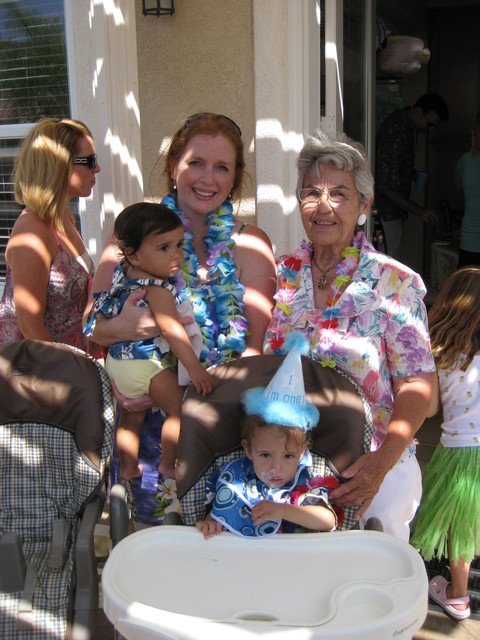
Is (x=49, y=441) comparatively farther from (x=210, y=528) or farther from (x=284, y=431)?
(x=284, y=431)

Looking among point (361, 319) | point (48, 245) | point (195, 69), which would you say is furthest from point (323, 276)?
point (195, 69)

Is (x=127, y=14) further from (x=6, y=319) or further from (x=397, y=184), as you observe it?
(x=397, y=184)

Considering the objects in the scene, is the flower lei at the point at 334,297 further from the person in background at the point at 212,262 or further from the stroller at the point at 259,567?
the person in background at the point at 212,262

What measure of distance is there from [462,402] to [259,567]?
1.28m

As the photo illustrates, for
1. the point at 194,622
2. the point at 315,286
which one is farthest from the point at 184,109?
the point at 194,622

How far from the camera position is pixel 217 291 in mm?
2295

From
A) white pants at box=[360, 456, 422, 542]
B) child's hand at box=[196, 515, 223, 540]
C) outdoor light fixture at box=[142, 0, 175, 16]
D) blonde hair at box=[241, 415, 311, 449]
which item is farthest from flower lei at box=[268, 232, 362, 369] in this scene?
outdoor light fixture at box=[142, 0, 175, 16]

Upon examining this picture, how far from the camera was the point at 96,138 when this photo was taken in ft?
11.8

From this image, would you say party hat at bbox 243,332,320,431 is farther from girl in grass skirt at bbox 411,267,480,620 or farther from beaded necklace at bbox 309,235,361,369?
girl in grass skirt at bbox 411,267,480,620

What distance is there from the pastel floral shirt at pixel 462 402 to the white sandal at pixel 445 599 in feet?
1.91

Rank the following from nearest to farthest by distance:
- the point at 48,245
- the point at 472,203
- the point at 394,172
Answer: the point at 48,245
the point at 472,203
the point at 394,172

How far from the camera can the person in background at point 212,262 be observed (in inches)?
88.7

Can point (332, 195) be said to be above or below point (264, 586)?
above

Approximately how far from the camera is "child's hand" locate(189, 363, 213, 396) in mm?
2018
